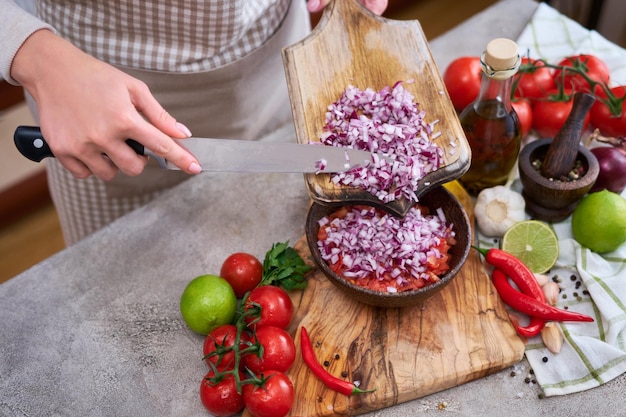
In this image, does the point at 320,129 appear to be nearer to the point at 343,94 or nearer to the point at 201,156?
the point at 343,94

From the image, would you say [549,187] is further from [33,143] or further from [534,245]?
[33,143]

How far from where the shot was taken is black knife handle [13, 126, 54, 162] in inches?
43.0

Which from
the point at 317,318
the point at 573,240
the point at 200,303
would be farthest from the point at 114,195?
the point at 573,240

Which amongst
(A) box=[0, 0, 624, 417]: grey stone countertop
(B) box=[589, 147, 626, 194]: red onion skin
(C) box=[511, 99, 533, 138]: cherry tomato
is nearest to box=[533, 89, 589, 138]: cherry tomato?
(C) box=[511, 99, 533, 138]: cherry tomato

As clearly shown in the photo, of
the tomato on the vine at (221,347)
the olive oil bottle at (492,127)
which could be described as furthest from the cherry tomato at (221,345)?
the olive oil bottle at (492,127)

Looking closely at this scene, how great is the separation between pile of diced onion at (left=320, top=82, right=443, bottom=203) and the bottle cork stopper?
0.17 metres

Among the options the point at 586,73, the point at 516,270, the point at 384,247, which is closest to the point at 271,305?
the point at 384,247

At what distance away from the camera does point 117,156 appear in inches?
42.9

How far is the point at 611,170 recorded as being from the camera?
140 cm

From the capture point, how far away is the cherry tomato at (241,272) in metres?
1.30

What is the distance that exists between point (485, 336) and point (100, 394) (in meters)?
0.77

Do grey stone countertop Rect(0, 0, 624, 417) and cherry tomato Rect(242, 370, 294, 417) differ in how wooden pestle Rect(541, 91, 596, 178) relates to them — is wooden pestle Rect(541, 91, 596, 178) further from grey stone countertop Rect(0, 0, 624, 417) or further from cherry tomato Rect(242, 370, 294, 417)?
cherry tomato Rect(242, 370, 294, 417)

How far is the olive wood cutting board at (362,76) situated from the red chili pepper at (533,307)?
0.89ft

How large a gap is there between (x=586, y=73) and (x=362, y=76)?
0.64 metres
